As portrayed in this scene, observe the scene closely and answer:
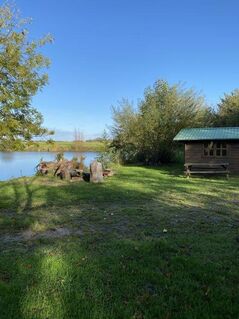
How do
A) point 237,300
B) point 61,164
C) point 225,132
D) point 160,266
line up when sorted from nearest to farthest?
1. point 237,300
2. point 160,266
3. point 61,164
4. point 225,132

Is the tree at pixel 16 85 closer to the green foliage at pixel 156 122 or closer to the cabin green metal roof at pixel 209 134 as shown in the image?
the cabin green metal roof at pixel 209 134

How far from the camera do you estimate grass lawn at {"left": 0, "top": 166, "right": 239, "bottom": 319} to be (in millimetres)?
3625

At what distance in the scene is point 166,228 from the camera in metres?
6.72

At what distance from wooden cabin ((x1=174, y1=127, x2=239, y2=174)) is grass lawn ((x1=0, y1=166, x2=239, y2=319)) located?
1351cm

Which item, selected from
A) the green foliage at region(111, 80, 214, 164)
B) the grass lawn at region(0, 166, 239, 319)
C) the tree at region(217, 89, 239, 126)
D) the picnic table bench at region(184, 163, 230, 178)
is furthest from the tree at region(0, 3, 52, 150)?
the tree at region(217, 89, 239, 126)

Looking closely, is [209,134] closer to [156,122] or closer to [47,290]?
[156,122]

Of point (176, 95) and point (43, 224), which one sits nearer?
point (43, 224)

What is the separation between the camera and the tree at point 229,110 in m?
34.1

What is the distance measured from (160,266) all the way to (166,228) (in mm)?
2055

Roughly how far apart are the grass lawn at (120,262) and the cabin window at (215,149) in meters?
13.8

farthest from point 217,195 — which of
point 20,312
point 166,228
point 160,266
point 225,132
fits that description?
point 225,132

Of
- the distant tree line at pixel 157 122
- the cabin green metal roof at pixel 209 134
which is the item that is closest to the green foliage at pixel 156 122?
the distant tree line at pixel 157 122

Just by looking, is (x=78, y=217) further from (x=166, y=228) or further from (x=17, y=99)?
(x=17, y=99)

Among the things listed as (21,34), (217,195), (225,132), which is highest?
(21,34)
